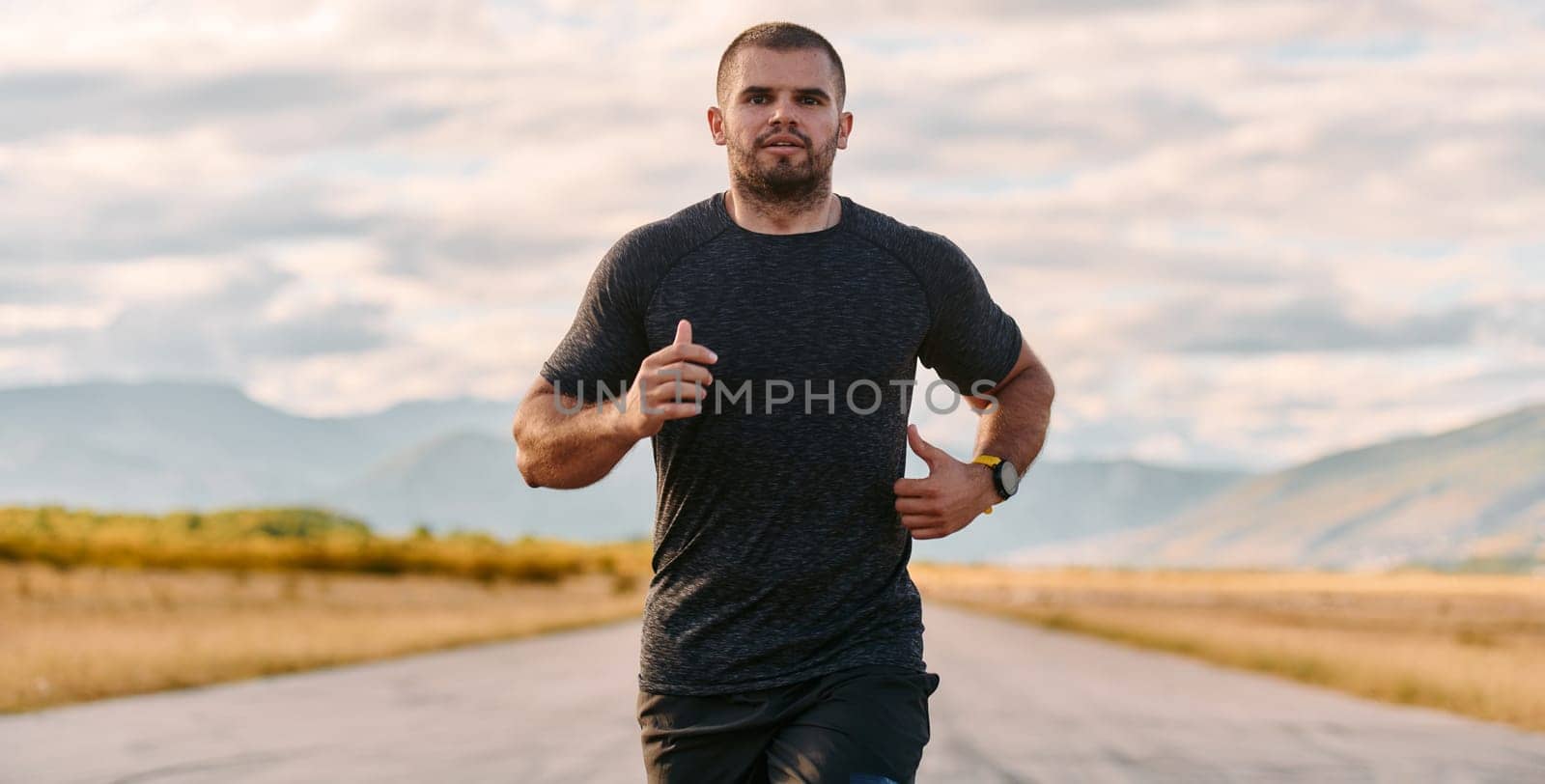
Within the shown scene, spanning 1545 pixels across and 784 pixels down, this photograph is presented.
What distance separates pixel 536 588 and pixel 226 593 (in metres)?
27.0

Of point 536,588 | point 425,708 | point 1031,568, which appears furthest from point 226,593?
point 1031,568

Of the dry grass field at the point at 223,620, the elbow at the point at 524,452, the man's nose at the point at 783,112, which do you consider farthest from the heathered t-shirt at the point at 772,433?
the dry grass field at the point at 223,620

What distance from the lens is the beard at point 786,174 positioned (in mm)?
4141

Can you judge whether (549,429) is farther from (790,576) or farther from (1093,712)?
(1093,712)

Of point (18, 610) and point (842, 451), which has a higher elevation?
point (842, 451)

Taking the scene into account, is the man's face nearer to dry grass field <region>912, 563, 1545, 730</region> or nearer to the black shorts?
the black shorts

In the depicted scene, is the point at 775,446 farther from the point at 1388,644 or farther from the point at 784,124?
the point at 1388,644

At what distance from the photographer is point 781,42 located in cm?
419

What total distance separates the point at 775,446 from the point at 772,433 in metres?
0.03

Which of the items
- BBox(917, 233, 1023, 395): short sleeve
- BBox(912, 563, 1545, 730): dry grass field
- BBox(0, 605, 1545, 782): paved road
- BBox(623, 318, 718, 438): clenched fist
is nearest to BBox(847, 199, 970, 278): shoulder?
BBox(917, 233, 1023, 395): short sleeve

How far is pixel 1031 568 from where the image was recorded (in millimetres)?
191875

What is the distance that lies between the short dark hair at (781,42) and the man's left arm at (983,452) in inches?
31.0

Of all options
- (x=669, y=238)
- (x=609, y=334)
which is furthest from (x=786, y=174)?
(x=609, y=334)

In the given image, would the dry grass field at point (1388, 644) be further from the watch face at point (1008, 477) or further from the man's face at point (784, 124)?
the man's face at point (784, 124)
